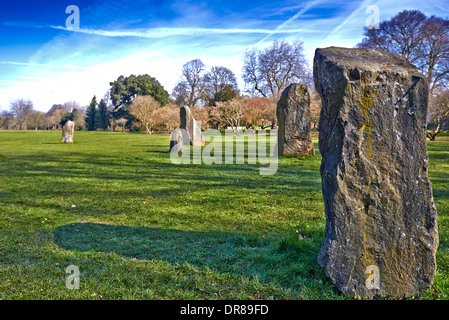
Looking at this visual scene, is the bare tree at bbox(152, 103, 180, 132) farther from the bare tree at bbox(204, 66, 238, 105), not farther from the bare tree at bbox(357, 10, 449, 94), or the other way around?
the bare tree at bbox(357, 10, 449, 94)

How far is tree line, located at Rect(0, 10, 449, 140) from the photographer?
2711 centimetres

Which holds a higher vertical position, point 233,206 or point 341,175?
point 341,175

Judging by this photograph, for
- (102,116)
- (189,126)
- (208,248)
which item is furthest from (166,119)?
(208,248)

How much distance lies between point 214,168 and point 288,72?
110 feet

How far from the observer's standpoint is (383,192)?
268cm

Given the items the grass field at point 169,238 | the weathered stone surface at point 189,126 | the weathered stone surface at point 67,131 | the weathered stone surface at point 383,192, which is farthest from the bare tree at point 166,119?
the weathered stone surface at point 383,192

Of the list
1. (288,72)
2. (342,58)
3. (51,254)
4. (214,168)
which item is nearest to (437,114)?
(288,72)

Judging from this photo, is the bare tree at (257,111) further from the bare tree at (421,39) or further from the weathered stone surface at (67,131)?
the weathered stone surface at (67,131)

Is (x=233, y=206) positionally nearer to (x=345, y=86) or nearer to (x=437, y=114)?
(x=345, y=86)

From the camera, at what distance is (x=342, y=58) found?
9.57 feet

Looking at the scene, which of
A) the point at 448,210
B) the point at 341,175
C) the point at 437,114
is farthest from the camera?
the point at 437,114

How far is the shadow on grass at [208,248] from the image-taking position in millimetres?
3107

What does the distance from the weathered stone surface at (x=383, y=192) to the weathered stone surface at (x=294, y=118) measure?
9.96 metres

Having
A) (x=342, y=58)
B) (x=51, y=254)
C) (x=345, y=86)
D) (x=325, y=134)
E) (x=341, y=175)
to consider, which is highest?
(x=342, y=58)
